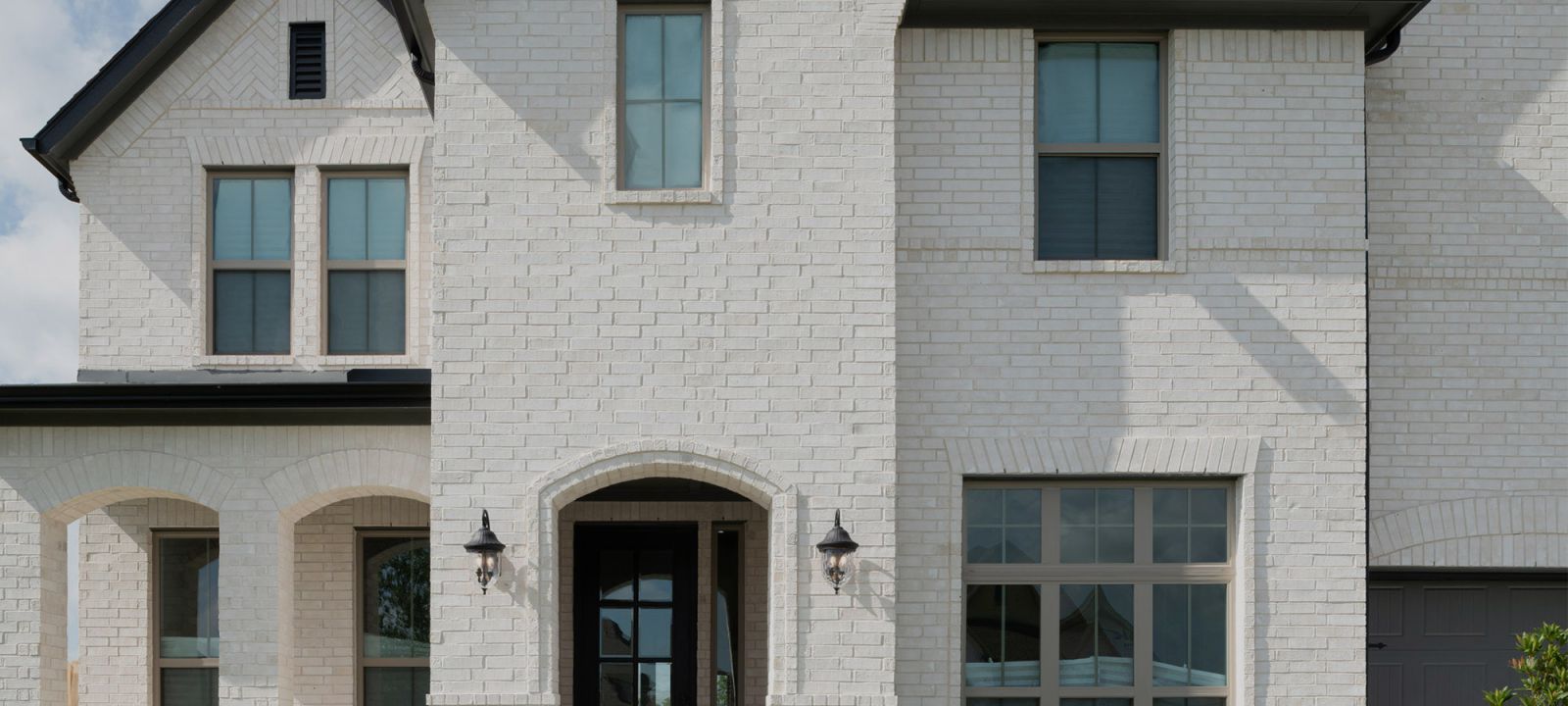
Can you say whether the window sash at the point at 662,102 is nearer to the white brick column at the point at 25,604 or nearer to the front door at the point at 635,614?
the front door at the point at 635,614

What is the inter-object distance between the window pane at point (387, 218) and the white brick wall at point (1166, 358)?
14.1ft

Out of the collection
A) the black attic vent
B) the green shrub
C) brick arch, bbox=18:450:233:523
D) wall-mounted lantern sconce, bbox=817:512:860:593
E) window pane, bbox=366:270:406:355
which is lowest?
the green shrub

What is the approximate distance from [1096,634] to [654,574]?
4.11 meters

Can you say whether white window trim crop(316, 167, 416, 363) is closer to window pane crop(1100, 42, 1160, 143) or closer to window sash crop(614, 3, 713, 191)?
window sash crop(614, 3, 713, 191)

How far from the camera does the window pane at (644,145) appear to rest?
979cm

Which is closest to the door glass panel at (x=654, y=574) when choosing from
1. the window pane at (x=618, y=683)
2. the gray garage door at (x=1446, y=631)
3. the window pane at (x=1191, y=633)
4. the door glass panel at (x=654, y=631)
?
the door glass panel at (x=654, y=631)

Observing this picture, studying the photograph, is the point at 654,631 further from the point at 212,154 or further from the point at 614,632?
the point at 212,154

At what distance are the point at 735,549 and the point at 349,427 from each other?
3.43m

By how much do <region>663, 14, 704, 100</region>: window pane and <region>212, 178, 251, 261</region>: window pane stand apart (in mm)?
4253

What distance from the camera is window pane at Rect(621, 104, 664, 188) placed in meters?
9.79

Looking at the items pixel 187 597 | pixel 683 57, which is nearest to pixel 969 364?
pixel 683 57

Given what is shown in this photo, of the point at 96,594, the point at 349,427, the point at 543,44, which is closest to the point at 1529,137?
the point at 543,44

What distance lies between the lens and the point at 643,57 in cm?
987

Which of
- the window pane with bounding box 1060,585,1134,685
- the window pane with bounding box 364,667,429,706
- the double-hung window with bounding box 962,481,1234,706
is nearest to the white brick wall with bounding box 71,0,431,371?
the window pane with bounding box 364,667,429,706
